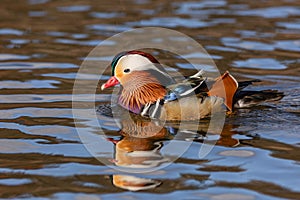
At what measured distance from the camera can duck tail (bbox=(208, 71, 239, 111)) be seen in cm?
816

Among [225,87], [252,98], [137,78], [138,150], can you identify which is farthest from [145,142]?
[252,98]

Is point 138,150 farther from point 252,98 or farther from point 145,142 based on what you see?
point 252,98

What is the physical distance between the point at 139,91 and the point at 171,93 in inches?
22.5

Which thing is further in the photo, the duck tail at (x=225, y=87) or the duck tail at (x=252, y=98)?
the duck tail at (x=252, y=98)

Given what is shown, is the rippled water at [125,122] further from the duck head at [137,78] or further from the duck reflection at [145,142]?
the duck head at [137,78]

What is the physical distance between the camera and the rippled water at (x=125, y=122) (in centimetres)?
634

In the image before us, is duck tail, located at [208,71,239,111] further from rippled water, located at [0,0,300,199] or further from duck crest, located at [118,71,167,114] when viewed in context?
duck crest, located at [118,71,167,114]

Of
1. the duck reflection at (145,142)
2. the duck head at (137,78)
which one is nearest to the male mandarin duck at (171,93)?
the duck head at (137,78)

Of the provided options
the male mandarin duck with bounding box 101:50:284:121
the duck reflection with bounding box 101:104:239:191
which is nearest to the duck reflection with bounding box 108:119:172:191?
the duck reflection with bounding box 101:104:239:191

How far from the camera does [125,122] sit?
330 inches

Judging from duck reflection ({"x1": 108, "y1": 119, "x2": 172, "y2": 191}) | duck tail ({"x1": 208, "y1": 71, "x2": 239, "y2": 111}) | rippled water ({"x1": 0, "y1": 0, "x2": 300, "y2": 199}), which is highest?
duck tail ({"x1": 208, "y1": 71, "x2": 239, "y2": 111})

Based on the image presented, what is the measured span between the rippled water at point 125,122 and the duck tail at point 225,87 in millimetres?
282

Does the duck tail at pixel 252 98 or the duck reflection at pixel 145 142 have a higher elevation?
the duck tail at pixel 252 98

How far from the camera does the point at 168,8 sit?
14.2 m
